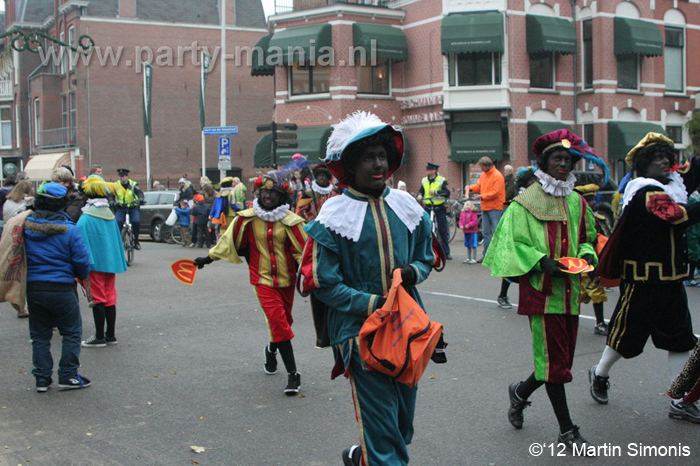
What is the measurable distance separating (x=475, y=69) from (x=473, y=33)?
157 centimetres

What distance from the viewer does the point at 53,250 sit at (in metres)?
6.53

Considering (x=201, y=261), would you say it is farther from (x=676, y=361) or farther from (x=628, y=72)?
(x=628, y=72)

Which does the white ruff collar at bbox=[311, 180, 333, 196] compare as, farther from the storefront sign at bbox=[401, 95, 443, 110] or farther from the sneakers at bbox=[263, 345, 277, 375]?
the storefront sign at bbox=[401, 95, 443, 110]

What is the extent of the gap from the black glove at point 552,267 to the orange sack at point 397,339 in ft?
4.72

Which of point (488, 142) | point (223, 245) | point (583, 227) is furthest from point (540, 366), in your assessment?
point (488, 142)

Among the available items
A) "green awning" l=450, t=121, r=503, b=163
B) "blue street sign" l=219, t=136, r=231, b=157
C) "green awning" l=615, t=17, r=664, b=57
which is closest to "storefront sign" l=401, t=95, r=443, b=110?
"green awning" l=450, t=121, r=503, b=163

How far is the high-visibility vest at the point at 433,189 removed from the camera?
16172 millimetres

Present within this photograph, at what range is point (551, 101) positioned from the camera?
96.1ft

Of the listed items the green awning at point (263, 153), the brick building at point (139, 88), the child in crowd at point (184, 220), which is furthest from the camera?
the brick building at point (139, 88)

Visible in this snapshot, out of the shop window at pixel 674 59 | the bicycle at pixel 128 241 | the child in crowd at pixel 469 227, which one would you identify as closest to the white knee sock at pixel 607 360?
the child in crowd at pixel 469 227

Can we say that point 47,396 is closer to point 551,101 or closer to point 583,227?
point 583,227

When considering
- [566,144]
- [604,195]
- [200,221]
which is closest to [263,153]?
[200,221]

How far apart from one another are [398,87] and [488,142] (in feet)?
15.0

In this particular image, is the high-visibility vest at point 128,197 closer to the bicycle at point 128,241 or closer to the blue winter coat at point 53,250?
the bicycle at point 128,241
